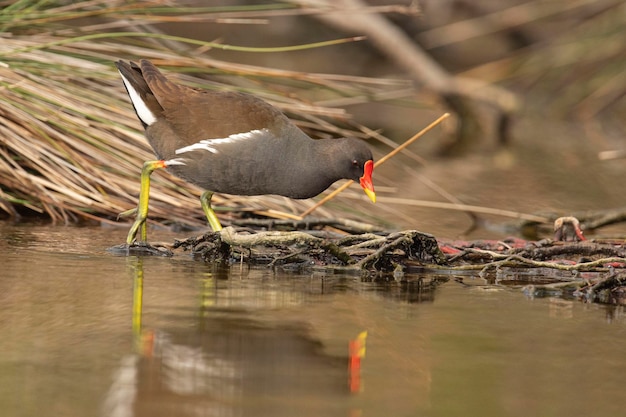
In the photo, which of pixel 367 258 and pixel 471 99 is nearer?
pixel 367 258

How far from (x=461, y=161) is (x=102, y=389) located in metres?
6.10

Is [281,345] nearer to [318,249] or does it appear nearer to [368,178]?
[318,249]

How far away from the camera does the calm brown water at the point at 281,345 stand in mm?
2309

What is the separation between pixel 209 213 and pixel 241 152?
1.24ft

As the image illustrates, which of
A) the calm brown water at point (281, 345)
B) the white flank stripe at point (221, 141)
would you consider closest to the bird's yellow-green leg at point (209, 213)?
the white flank stripe at point (221, 141)

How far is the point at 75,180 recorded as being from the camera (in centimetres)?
495

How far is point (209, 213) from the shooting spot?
439cm

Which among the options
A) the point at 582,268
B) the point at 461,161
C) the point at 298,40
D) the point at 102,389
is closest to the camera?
the point at 102,389

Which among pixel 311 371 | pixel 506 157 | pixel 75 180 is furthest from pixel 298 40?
pixel 311 371

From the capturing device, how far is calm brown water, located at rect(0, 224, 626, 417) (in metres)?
2.31

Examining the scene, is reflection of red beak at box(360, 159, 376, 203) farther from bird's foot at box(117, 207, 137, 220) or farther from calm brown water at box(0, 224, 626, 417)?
bird's foot at box(117, 207, 137, 220)

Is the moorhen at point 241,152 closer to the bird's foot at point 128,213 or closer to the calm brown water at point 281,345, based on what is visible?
the bird's foot at point 128,213

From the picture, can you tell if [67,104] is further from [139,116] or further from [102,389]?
[102,389]

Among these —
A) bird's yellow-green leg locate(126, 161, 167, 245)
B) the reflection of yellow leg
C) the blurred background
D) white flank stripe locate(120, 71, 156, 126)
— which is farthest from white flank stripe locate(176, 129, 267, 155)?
the blurred background
